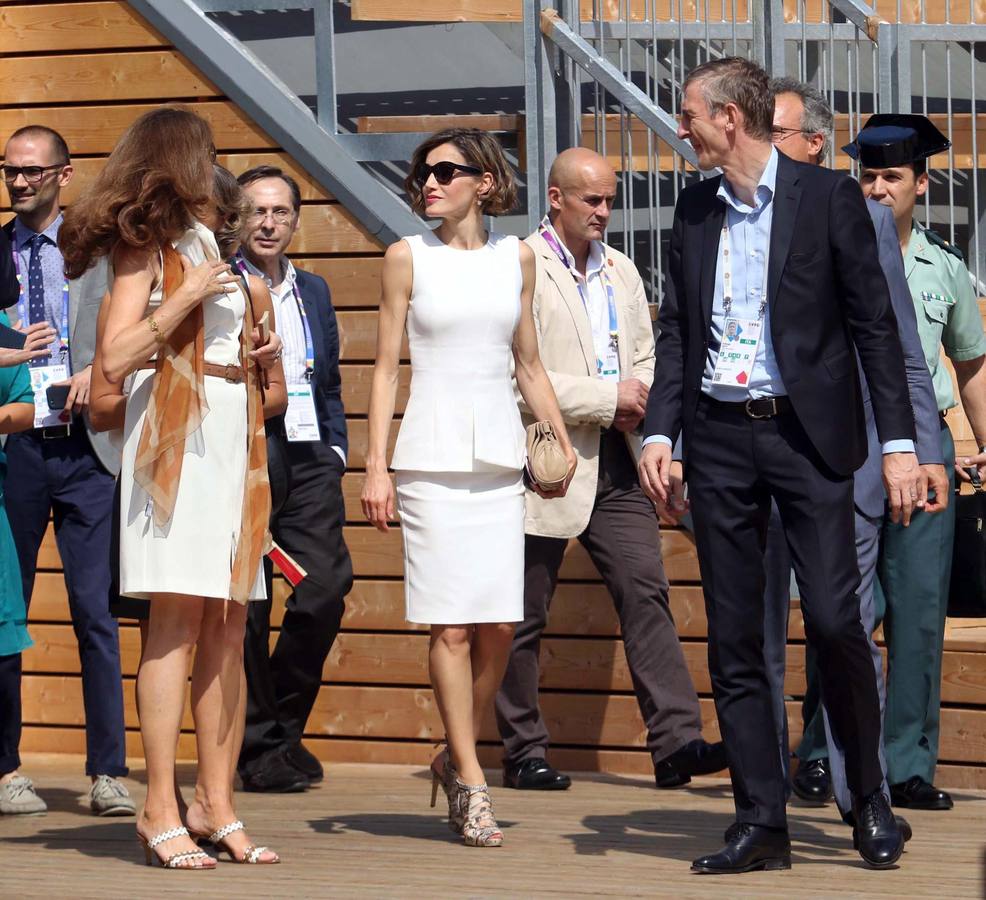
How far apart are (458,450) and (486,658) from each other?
1.77 feet

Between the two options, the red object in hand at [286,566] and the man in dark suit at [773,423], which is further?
the red object in hand at [286,566]

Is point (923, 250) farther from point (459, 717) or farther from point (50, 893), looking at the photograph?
point (50, 893)

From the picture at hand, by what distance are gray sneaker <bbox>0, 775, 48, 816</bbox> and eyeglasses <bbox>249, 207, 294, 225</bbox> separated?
172cm

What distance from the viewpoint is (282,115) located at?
20.1 feet

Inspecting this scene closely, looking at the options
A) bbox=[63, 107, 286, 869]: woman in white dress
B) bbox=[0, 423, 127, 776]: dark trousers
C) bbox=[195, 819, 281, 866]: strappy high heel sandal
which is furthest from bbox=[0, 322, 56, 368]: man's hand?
bbox=[195, 819, 281, 866]: strappy high heel sandal

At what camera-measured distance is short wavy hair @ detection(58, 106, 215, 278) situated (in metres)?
4.10

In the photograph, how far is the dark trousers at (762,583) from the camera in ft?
13.2

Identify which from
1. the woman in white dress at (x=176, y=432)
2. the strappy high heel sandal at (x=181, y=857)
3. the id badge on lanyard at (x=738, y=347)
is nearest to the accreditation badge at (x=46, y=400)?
the woman in white dress at (x=176, y=432)

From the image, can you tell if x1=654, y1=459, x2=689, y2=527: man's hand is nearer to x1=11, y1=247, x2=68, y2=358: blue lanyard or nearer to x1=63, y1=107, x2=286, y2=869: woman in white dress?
x1=63, y1=107, x2=286, y2=869: woman in white dress

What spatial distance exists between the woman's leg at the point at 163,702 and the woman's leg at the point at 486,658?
79 cm

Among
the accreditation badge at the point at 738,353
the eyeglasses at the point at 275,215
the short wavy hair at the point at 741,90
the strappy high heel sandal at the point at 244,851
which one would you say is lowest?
the strappy high heel sandal at the point at 244,851

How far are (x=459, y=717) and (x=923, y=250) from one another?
180 cm

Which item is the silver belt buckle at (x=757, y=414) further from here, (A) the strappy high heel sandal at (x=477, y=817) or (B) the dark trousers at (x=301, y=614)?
(B) the dark trousers at (x=301, y=614)

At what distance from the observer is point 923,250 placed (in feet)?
16.6
